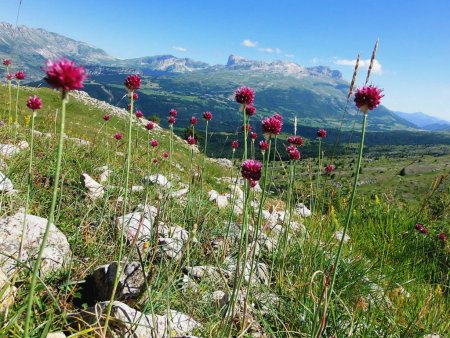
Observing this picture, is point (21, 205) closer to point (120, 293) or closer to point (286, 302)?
point (120, 293)

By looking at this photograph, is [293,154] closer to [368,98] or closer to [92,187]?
[368,98]

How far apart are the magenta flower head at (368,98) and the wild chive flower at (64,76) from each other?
148 cm

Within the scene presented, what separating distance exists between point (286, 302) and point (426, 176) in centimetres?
10627

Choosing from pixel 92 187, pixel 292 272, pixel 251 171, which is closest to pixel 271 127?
pixel 251 171

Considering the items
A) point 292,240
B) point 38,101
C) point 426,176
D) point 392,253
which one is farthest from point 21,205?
point 426,176

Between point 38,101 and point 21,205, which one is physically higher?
point 38,101

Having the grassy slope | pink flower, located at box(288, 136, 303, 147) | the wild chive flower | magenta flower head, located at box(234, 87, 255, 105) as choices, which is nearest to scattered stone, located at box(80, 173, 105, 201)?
the grassy slope

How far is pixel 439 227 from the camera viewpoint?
7578 mm

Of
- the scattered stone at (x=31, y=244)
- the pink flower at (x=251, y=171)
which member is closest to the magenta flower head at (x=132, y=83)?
the pink flower at (x=251, y=171)

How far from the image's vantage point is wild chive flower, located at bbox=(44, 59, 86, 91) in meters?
1.33

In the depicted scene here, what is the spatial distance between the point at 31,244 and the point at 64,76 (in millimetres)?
2437

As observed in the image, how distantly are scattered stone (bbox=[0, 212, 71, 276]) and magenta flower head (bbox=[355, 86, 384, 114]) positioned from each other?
104 inches

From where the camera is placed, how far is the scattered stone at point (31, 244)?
310 centimetres

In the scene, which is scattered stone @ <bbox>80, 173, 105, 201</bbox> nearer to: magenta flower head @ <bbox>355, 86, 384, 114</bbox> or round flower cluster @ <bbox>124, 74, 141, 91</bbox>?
round flower cluster @ <bbox>124, 74, 141, 91</bbox>
